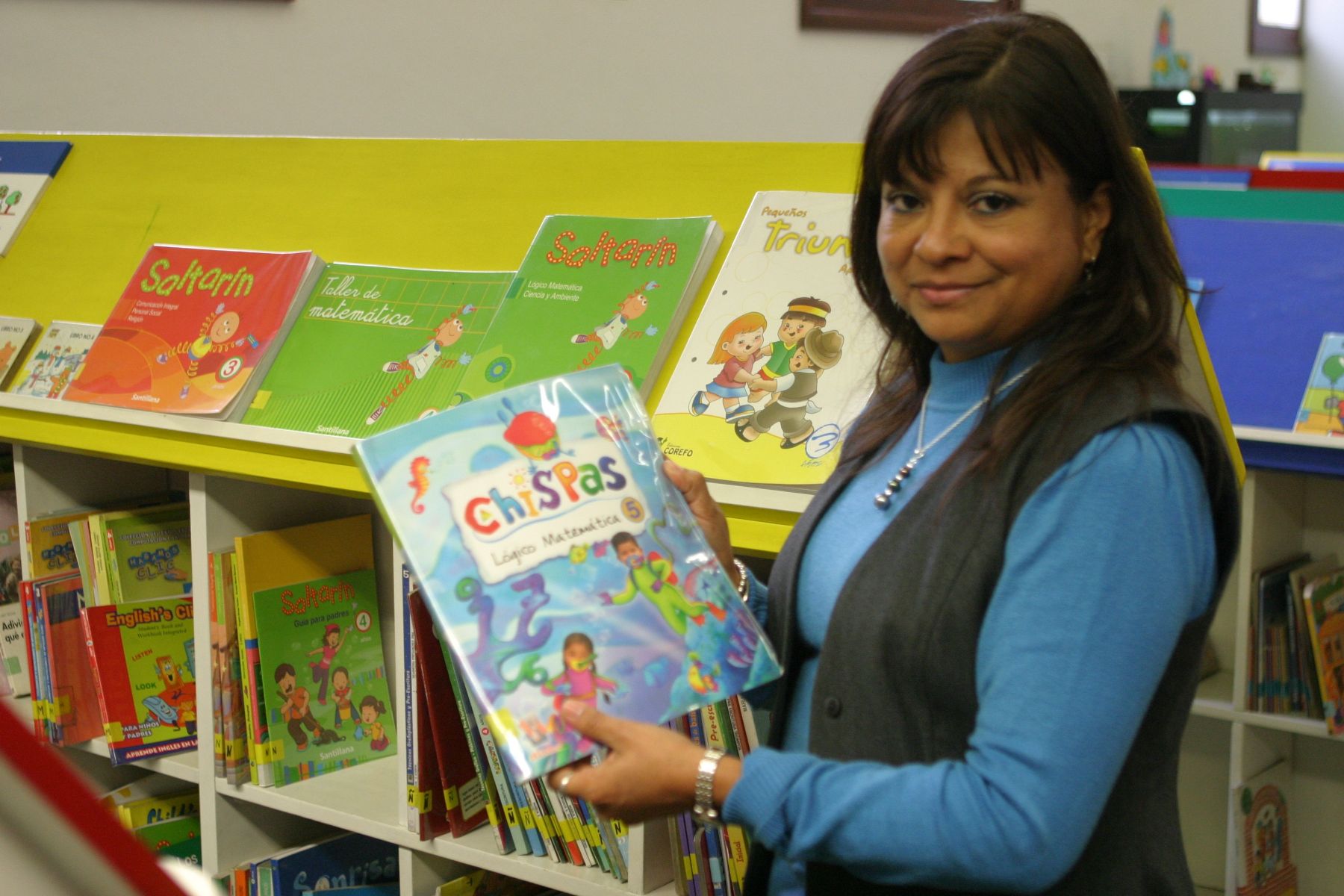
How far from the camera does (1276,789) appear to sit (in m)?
1.87

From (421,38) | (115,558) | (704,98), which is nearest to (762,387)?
(115,558)

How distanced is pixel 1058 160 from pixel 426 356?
3.66 feet

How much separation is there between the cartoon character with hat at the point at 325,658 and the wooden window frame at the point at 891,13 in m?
3.20

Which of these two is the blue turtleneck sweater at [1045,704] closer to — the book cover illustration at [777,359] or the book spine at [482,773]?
the book cover illustration at [777,359]

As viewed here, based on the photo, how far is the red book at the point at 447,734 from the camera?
172 cm

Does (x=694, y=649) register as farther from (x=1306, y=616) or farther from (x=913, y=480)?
(x=1306, y=616)

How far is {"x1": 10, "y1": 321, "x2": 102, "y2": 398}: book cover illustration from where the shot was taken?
2145 millimetres

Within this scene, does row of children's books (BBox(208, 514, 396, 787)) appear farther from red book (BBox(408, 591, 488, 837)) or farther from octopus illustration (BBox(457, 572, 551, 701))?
octopus illustration (BBox(457, 572, 551, 701))

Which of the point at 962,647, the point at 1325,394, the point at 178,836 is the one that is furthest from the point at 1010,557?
the point at 178,836

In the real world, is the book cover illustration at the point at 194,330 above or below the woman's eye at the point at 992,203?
below

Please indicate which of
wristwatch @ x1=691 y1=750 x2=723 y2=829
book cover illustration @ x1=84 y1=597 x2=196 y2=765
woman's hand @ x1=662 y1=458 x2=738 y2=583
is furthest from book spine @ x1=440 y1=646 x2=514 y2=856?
wristwatch @ x1=691 y1=750 x2=723 y2=829

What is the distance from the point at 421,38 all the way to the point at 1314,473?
3.04 m

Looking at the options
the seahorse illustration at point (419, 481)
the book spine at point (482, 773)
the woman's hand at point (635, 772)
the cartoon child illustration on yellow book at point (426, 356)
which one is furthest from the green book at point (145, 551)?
the woman's hand at point (635, 772)

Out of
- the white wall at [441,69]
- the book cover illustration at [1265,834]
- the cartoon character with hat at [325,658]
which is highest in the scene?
the white wall at [441,69]
